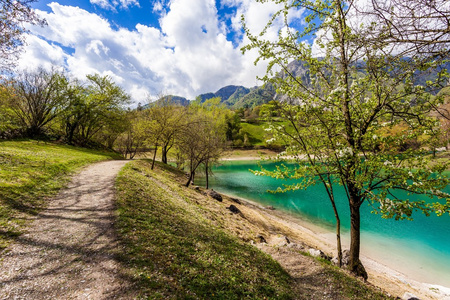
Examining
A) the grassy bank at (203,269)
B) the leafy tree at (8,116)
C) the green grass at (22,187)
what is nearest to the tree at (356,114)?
the grassy bank at (203,269)

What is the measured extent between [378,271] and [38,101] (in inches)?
1912

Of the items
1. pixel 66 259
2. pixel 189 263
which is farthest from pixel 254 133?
pixel 66 259

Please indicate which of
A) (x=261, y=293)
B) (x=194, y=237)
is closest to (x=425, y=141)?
(x=261, y=293)

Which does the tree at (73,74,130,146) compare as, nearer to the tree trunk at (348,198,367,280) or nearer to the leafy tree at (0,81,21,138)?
the leafy tree at (0,81,21,138)

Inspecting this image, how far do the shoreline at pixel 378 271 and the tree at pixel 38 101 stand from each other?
39.6m

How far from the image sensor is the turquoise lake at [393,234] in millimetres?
14732

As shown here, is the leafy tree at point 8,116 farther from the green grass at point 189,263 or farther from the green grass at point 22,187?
the green grass at point 189,263

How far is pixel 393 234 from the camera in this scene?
774 inches

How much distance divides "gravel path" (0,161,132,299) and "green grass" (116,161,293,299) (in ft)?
1.79

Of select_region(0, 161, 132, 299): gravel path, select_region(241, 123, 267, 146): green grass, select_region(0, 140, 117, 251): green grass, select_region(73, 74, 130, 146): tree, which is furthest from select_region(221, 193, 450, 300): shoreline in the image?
select_region(241, 123, 267, 146): green grass

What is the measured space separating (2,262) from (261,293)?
771 centimetres

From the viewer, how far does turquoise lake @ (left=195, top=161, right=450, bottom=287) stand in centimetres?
1473

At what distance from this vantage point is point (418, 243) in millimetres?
18078

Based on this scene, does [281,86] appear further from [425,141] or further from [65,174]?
[65,174]
